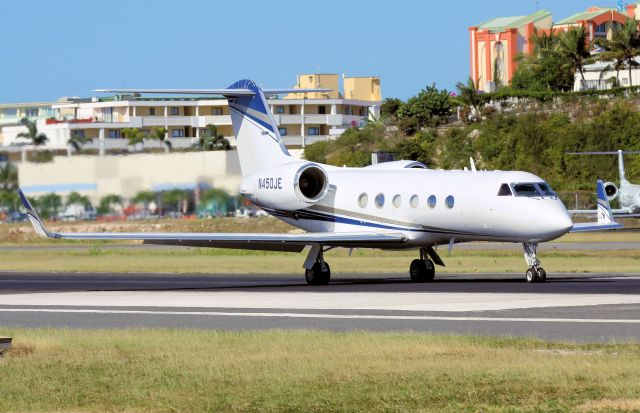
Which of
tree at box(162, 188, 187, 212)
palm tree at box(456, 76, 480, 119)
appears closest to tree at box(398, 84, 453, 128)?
palm tree at box(456, 76, 480, 119)

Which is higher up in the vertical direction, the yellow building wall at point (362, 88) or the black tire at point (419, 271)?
the yellow building wall at point (362, 88)

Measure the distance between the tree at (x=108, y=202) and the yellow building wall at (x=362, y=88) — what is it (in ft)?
408

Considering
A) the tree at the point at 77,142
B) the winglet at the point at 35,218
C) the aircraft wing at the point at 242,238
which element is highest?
the tree at the point at 77,142

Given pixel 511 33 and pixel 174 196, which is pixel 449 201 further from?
pixel 511 33

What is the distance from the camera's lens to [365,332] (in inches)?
850

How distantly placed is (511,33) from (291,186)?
403ft

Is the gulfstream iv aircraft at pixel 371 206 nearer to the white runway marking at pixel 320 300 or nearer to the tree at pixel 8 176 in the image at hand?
the white runway marking at pixel 320 300

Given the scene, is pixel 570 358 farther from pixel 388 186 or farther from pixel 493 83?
pixel 493 83

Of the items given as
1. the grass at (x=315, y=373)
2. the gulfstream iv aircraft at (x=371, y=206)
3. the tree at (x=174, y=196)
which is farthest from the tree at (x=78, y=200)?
the grass at (x=315, y=373)

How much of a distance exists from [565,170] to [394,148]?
15.8m

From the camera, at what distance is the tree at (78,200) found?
157 ft

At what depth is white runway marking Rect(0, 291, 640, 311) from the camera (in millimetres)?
27406

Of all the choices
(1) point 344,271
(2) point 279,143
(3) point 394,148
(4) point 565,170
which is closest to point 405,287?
(2) point 279,143

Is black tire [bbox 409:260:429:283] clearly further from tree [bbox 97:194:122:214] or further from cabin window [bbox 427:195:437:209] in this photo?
tree [bbox 97:194:122:214]
